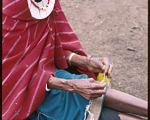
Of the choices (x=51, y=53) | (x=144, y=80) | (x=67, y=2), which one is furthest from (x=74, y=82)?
(x=67, y=2)

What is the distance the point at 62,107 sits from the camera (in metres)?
2.46

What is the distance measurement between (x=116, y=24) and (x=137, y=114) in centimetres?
217

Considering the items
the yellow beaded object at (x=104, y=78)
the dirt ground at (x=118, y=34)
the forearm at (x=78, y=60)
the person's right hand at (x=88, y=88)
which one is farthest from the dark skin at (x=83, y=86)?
the dirt ground at (x=118, y=34)

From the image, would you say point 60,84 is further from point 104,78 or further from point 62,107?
point 104,78

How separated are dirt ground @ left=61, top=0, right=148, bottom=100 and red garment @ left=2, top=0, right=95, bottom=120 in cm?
140

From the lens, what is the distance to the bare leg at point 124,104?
2596mm

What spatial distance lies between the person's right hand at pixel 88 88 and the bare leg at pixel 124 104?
25 cm

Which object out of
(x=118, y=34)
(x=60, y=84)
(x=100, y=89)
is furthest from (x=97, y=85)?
(x=118, y=34)

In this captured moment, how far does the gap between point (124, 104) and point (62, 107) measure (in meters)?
0.34

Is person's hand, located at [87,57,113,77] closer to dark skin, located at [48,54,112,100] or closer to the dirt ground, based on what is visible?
dark skin, located at [48,54,112,100]

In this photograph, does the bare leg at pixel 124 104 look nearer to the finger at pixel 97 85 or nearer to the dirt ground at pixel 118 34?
the finger at pixel 97 85

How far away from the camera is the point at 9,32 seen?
230 centimetres

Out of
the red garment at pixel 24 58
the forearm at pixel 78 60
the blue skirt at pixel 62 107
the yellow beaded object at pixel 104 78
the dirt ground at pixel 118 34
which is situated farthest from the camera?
the dirt ground at pixel 118 34

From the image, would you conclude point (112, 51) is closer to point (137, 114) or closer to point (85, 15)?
point (85, 15)
